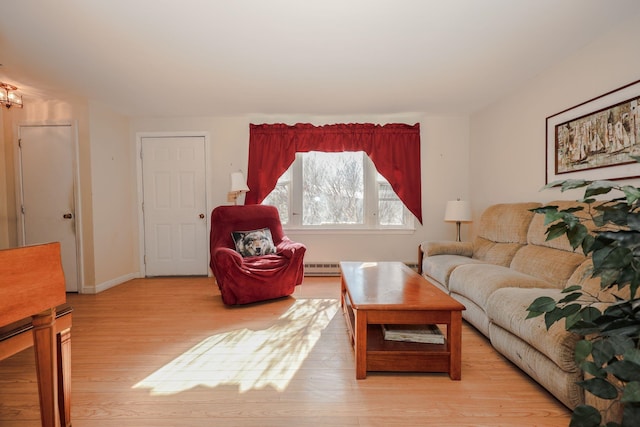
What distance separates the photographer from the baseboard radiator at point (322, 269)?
414cm

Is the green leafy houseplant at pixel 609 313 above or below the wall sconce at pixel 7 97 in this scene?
below

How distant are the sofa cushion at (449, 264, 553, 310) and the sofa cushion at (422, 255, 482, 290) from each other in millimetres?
89

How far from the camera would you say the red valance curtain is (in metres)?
4.07

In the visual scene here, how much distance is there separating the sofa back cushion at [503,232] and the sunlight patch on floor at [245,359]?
1783 millimetres

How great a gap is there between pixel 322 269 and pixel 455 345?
2.55m

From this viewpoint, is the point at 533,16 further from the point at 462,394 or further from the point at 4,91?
the point at 4,91

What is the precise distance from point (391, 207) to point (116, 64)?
11.5ft

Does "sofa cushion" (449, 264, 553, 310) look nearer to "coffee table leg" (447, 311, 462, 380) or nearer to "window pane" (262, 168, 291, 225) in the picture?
"coffee table leg" (447, 311, 462, 380)

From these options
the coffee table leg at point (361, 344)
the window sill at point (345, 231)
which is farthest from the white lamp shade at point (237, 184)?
the coffee table leg at point (361, 344)

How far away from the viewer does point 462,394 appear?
1.60m

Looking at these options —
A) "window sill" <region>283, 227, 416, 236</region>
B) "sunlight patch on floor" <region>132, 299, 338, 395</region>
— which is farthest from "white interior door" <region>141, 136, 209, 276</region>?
"sunlight patch on floor" <region>132, 299, 338, 395</region>

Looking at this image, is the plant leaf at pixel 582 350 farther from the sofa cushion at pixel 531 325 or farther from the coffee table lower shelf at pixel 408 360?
the coffee table lower shelf at pixel 408 360

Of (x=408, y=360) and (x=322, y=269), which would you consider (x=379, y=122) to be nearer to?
(x=322, y=269)

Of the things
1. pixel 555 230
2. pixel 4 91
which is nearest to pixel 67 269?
pixel 4 91
